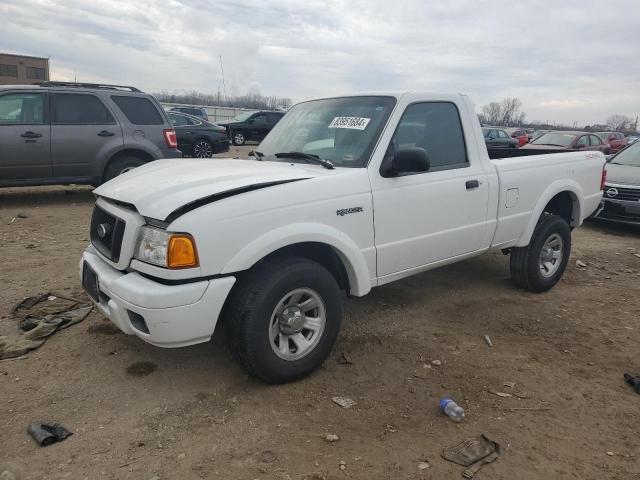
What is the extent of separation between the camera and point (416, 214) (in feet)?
12.1

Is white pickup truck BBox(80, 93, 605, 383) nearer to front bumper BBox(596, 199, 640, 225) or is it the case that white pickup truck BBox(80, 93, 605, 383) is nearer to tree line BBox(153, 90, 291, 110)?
front bumper BBox(596, 199, 640, 225)

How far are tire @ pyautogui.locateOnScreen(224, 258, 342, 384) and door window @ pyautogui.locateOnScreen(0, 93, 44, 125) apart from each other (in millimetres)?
6713

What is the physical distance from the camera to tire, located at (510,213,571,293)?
16.0ft

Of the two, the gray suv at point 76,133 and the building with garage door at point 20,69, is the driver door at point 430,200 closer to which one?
the gray suv at point 76,133

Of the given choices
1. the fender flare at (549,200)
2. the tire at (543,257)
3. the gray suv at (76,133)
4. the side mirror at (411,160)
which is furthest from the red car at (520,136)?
the side mirror at (411,160)

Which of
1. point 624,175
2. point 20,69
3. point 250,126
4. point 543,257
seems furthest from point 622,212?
point 20,69

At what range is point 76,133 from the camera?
8109 millimetres

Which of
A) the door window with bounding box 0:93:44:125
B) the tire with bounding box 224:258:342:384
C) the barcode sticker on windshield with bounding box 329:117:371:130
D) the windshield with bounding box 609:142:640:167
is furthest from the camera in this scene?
the windshield with bounding box 609:142:640:167

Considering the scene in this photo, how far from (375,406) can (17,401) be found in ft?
7.07

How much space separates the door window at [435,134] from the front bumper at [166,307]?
1745 mm

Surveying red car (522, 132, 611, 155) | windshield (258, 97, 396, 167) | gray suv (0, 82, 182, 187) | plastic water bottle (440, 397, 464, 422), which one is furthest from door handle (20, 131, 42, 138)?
red car (522, 132, 611, 155)

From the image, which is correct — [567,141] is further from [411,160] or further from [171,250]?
[171,250]

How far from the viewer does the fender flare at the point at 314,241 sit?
2830 millimetres

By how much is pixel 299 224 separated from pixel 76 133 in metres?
6.60
